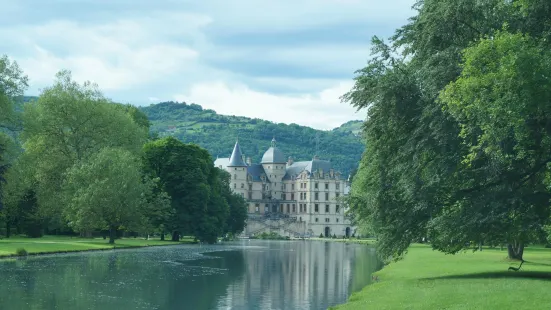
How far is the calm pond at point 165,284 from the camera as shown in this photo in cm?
2111

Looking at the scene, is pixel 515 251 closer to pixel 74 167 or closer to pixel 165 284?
pixel 165 284

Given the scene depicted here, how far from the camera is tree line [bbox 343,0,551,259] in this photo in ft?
65.0

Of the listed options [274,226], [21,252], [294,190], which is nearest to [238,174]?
[294,190]

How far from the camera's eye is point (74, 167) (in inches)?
2057

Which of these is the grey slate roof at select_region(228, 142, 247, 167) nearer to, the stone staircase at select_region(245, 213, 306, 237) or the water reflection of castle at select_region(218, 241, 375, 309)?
the stone staircase at select_region(245, 213, 306, 237)

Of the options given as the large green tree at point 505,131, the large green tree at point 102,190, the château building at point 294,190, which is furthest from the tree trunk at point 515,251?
the château building at point 294,190

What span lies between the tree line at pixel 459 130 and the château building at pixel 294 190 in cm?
11077

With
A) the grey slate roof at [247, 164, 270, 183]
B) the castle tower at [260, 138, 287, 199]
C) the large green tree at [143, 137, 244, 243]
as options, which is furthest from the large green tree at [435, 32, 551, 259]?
the castle tower at [260, 138, 287, 199]

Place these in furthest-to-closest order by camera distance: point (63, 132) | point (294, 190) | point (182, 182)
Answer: point (294, 190) < point (182, 182) < point (63, 132)

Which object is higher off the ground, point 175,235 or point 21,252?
point 175,235

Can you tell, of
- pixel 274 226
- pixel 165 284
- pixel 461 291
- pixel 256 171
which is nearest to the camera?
pixel 461 291

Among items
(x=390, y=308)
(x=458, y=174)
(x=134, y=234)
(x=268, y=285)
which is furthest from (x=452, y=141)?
(x=134, y=234)

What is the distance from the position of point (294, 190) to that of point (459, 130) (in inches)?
5035

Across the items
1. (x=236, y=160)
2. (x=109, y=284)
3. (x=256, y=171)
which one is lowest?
(x=109, y=284)
